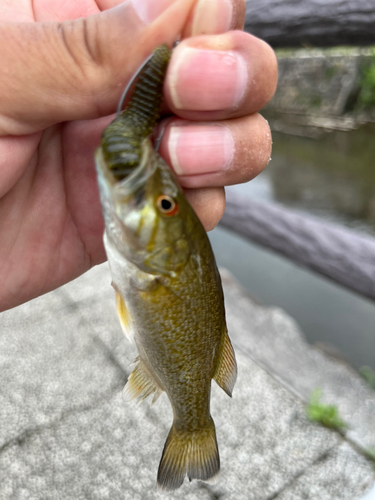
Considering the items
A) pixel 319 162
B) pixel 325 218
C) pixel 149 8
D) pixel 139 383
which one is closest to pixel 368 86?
pixel 319 162

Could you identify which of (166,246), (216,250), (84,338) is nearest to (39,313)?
(84,338)

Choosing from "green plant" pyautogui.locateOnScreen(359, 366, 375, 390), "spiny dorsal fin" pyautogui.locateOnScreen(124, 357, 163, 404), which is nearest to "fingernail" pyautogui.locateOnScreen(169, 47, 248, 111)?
"spiny dorsal fin" pyautogui.locateOnScreen(124, 357, 163, 404)

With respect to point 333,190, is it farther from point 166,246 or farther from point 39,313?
point 166,246

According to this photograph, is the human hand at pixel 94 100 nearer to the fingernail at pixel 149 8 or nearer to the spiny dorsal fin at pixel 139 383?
the fingernail at pixel 149 8

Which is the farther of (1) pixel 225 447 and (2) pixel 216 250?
(2) pixel 216 250

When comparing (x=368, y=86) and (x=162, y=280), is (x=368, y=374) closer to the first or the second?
(x=162, y=280)

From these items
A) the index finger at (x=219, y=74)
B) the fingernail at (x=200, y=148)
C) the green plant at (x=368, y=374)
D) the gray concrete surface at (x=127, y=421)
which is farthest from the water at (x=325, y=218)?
the index finger at (x=219, y=74)

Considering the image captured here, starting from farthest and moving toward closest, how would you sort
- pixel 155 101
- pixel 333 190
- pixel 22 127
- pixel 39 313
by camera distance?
pixel 333 190 < pixel 39 313 < pixel 22 127 < pixel 155 101
